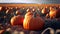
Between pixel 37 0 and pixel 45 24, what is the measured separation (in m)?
1.73

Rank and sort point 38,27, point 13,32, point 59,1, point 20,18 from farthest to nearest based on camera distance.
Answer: point 59,1 → point 20,18 → point 38,27 → point 13,32

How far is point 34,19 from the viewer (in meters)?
0.83

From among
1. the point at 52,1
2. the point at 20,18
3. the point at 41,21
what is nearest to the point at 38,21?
the point at 41,21

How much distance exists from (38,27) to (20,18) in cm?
15

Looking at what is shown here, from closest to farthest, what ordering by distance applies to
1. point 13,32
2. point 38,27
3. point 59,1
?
point 13,32
point 38,27
point 59,1

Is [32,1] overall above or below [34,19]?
below

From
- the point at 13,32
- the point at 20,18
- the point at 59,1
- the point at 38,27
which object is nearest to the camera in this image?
the point at 13,32

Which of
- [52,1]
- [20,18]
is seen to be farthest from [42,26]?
[52,1]

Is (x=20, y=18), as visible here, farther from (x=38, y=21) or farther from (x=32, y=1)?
(x=32, y=1)

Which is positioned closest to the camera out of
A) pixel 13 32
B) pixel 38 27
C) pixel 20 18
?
pixel 13 32

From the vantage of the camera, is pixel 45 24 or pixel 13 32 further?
pixel 45 24

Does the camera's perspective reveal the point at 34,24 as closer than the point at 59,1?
Yes

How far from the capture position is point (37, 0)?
2.49 metres

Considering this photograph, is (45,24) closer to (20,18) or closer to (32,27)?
(32,27)
